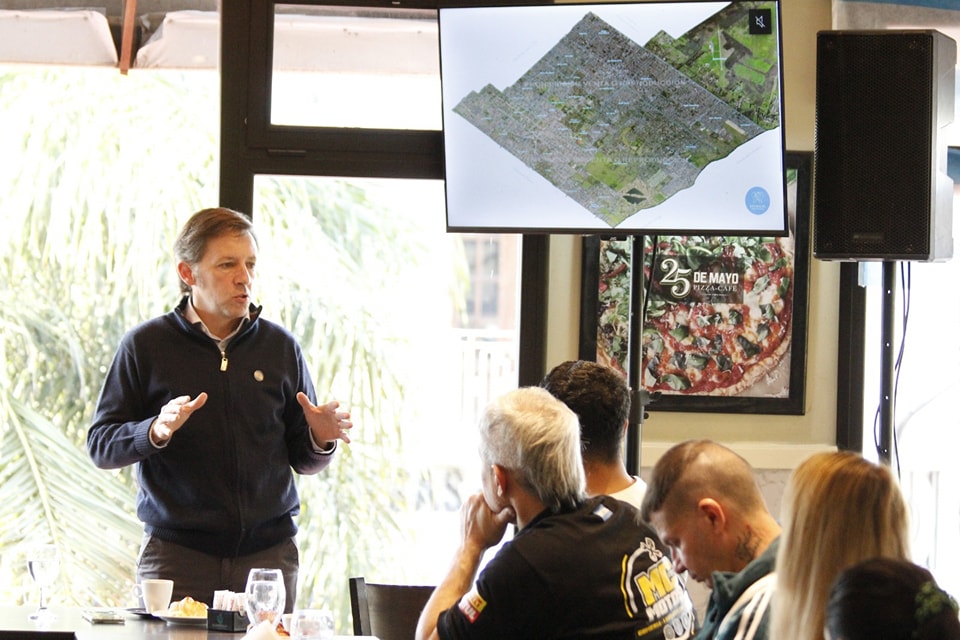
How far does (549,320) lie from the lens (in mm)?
4449

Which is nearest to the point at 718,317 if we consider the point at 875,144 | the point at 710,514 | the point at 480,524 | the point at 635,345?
the point at 635,345

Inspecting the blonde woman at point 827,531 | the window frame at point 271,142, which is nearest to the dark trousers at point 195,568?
the window frame at point 271,142

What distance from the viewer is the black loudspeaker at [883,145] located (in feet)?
11.9

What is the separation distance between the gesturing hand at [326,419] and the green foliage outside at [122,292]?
3.48ft

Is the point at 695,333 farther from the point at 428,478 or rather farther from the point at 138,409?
the point at 138,409

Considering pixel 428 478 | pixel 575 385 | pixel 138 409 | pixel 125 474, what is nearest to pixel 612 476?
pixel 575 385

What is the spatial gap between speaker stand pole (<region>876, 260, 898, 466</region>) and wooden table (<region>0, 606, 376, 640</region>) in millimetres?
1794

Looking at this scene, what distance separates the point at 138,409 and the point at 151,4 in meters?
1.58

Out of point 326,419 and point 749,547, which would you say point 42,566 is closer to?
point 326,419

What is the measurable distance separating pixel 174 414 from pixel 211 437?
0.88ft

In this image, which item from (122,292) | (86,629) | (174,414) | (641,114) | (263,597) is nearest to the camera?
(263,597)

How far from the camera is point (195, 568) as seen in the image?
3414 millimetres

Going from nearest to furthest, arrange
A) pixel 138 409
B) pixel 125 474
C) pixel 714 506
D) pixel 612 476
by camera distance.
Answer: pixel 714 506
pixel 612 476
pixel 138 409
pixel 125 474

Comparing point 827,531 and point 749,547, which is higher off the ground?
point 827,531
